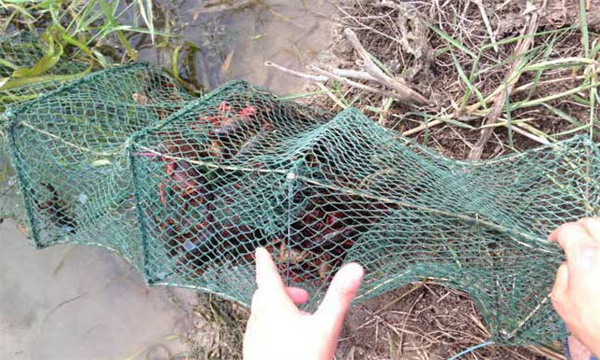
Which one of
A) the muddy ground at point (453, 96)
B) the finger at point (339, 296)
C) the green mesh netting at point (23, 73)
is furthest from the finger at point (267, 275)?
the green mesh netting at point (23, 73)

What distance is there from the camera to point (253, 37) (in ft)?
8.33

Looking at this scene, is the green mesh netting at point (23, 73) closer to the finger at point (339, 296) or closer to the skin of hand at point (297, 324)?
the skin of hand at point (297, 324)

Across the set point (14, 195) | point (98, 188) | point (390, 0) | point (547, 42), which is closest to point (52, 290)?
point (14, 195)

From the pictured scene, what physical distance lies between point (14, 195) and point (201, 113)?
1.21m

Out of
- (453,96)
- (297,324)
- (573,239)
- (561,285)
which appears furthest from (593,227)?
(453,96)

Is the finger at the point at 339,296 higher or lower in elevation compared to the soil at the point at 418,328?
higher

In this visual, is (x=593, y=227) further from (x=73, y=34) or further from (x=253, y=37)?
(x=73, y=34)

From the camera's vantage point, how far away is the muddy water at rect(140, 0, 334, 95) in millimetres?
2506

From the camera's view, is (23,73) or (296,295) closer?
(296,295)

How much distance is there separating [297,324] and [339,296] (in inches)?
5.1

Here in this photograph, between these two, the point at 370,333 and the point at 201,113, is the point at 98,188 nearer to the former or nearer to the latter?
the point at 201,113

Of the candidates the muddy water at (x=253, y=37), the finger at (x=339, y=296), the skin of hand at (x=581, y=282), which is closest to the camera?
the skin of hand at (x=581, y=282)

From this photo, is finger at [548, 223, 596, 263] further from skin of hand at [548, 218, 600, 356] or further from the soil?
the soil

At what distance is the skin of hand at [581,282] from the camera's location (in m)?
1.14
